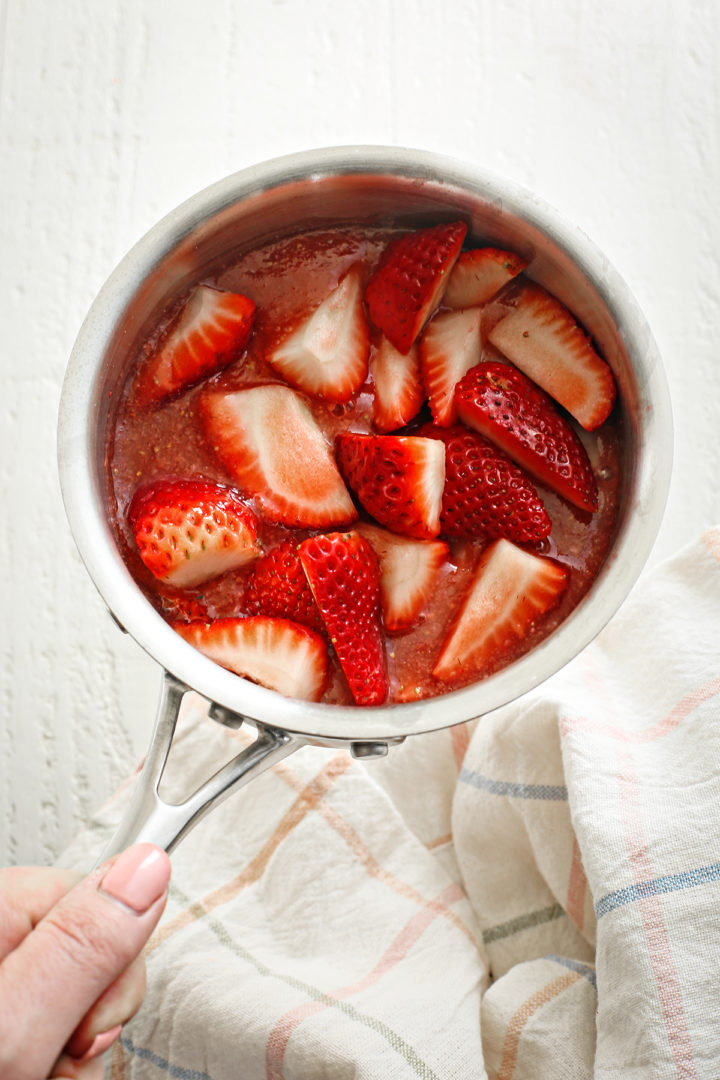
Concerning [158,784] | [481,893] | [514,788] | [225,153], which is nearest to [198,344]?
[158,784]

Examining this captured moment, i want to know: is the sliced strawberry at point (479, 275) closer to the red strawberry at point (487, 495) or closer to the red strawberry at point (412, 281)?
the red strawberry at point (412, 281)

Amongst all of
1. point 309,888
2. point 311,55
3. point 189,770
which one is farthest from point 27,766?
point 311,55

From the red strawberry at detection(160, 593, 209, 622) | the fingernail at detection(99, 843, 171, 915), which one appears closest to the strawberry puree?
the red strawberry at detection(160, 593, 209, 622)

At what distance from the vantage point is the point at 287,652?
96 cm

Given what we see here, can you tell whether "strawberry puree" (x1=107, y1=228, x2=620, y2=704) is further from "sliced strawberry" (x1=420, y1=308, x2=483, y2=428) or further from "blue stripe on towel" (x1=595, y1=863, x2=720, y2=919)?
"blue stripe on towel" (x1=595, y1=863, x2=720, y2=919)

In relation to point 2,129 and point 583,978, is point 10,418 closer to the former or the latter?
point 2,129

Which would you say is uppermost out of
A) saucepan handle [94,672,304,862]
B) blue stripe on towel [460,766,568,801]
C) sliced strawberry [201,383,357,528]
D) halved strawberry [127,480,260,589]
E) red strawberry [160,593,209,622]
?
sliced strawberry [201,383,357,528]

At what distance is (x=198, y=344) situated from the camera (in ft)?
3.37

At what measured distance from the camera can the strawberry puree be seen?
1.00 meters

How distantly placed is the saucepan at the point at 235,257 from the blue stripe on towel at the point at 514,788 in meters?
0.30

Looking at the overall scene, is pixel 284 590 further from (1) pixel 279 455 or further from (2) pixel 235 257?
(2) pixel 235 257

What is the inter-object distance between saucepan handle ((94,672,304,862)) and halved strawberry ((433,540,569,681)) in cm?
19

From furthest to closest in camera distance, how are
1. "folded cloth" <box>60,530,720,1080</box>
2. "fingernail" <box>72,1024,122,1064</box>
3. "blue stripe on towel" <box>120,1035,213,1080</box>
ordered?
"blue stripe on towel" <box>120,1035,213,1080</box> < "folded cloth" <box>60,530,720,1080</box> < "fingernail" <box>72,1024,122,1064</box>

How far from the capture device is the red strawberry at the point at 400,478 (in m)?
0.95
